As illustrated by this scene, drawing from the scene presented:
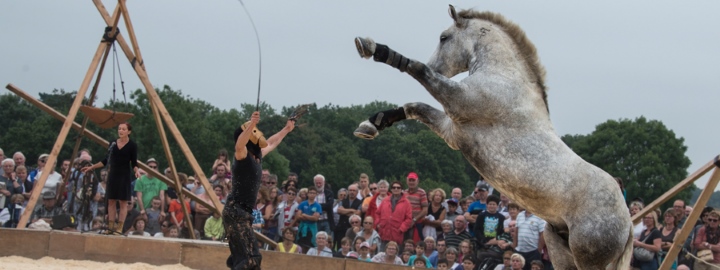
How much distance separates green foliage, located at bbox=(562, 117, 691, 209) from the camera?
5472 cm

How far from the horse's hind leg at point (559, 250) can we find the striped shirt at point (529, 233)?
4.28m

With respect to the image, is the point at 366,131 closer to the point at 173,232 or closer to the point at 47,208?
the point at 173,232

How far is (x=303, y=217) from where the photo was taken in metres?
13.6

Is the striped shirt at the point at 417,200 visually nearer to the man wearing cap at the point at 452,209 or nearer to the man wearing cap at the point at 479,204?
the man wearing cap at the point at 452,209

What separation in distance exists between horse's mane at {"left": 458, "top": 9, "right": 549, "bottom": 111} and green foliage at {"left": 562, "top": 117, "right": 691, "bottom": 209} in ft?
159

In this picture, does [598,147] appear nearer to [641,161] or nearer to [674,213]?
[641,161]

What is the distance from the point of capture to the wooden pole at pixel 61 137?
10672mm

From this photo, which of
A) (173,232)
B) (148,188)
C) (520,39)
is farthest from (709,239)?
(148,188)

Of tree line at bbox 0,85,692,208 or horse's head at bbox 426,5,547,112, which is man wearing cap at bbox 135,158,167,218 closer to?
horse's head at bbox 426,5,547,112

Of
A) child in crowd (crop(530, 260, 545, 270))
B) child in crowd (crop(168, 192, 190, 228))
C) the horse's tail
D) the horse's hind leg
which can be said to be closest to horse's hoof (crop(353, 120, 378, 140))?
the horse's hind leg

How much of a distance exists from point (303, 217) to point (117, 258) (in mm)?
3631

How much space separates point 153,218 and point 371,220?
143 inches

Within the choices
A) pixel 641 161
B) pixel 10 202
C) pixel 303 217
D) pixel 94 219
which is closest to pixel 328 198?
pixel 303 217

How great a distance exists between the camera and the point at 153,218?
1413 centimetres
